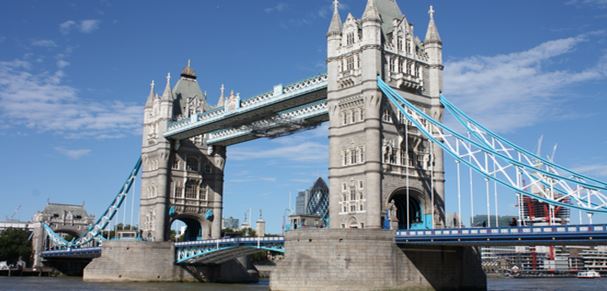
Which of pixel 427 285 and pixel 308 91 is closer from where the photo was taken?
pixel 427 285

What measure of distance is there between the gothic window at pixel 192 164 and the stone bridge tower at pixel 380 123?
30.3 metres

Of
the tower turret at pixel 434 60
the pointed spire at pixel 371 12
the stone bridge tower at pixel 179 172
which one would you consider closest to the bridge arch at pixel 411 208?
the tower turret at pixel 434 60

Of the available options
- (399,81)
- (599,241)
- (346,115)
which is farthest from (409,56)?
(599,241)

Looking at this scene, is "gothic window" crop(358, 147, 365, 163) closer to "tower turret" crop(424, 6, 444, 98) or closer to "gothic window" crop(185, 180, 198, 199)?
"tower turret" crop(424, 6, 444, 98)

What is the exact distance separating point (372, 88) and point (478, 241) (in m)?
15.4

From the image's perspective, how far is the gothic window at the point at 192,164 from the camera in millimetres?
84500

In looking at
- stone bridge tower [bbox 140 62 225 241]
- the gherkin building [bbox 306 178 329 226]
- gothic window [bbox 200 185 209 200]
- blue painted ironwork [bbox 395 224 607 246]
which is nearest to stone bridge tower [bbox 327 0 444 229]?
blue painted ironwork [bbox 395 224 607 246]

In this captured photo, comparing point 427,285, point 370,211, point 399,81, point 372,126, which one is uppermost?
point 399,81

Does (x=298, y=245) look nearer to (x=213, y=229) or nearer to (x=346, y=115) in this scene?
(x=346, y=115)

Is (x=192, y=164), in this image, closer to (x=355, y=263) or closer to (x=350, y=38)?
(x=350, y=38)

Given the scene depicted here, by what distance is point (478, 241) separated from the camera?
45625mm

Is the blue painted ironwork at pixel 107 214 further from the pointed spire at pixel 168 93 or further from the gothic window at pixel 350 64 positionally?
the gothic window at pixel 350 64

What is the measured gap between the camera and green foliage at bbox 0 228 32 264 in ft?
375

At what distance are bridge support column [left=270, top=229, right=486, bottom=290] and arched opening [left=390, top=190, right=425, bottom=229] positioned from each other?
5556mm
